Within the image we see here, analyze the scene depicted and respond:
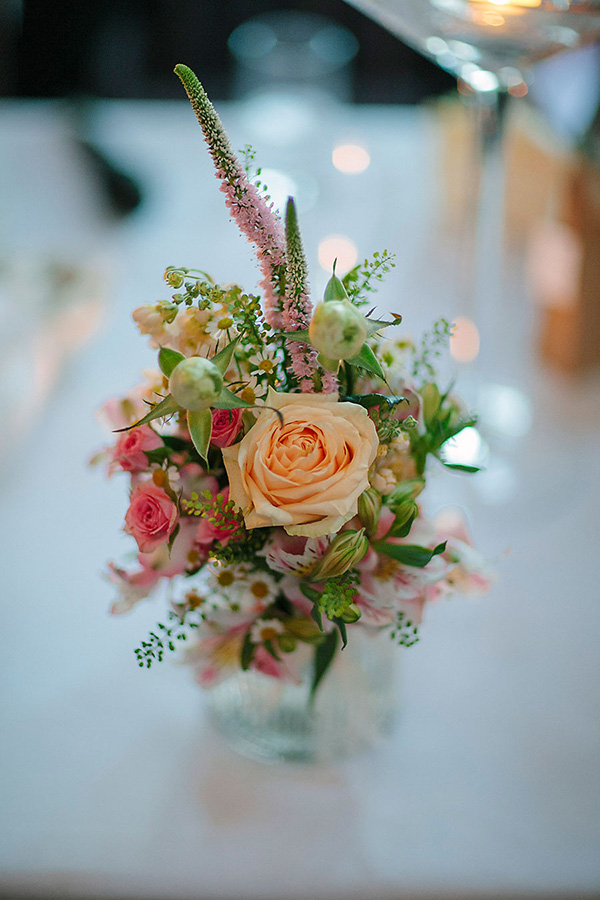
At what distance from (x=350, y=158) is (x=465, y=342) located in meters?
0.58

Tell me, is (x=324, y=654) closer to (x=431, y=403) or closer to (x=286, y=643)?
(x=286, y=643)

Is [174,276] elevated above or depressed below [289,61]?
below

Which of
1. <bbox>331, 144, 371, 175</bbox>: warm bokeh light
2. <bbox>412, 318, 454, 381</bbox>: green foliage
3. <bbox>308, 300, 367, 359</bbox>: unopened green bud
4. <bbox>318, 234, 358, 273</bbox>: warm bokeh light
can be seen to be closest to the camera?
<bbox>308, 300, 367, 359</bbox>: unopened green bud

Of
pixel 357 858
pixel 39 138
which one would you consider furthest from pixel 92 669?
pixel 39 138

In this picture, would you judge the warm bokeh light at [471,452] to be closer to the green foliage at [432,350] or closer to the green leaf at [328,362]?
the green foliage at [432,350]

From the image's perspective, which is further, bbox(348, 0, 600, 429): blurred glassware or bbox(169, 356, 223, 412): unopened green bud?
bbox(348, 0, 600, 429): blurred glassware

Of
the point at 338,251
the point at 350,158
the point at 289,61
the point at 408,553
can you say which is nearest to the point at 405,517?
the point at 408,553

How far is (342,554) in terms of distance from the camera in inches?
13.4

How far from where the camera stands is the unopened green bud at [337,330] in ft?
0.96

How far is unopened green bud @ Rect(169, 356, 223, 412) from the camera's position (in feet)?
0.97

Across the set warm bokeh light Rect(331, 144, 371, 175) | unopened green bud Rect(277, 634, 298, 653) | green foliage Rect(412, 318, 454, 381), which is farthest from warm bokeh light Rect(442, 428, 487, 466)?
warm bokeh light Rect(331, 144, 371, 175)

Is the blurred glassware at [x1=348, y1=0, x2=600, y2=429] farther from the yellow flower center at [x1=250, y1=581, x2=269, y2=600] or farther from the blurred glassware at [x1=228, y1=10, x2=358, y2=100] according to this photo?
the blurred glassware at [x1=228, y1=10, x2=358, y2=100]

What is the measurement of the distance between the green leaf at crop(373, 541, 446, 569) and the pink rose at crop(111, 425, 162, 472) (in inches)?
4.8

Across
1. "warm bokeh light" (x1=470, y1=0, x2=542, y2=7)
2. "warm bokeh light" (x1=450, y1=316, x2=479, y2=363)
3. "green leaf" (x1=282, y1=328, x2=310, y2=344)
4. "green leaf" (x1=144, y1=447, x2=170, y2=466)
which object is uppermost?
"warm bokeh light" (x1=470, y1=0, x2=542, y2=7)
